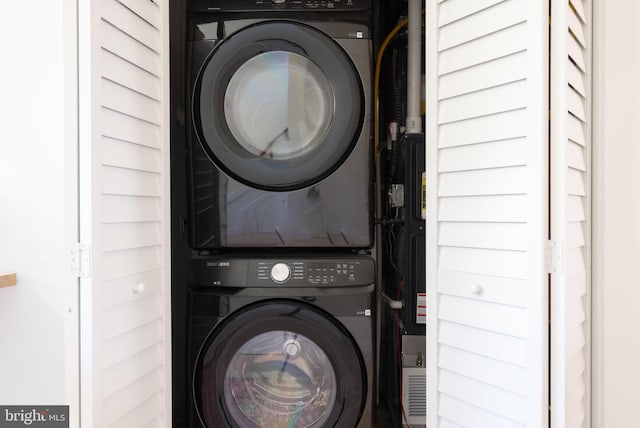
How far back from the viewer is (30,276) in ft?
3.61

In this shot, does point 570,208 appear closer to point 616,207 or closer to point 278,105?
point 616,207

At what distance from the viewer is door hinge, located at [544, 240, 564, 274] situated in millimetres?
952

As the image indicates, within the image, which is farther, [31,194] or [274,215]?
[274,215]

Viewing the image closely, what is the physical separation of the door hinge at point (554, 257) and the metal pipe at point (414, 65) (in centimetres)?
74

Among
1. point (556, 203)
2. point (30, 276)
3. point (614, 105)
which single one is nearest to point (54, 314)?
point (30, 276)

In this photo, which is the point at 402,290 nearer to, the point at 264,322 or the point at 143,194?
the point at 264,322

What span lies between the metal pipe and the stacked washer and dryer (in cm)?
25

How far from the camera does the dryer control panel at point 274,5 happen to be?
1408 mm

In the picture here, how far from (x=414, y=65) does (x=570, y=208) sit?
831 mm

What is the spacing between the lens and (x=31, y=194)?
3.58 ft

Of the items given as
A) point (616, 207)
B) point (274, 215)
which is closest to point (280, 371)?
point (274, 215)

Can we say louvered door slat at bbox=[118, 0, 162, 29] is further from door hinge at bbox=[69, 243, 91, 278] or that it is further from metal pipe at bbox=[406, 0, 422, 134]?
metal pipe at bbox=[406, 0, 422, 134]

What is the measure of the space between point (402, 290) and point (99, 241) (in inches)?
38.7

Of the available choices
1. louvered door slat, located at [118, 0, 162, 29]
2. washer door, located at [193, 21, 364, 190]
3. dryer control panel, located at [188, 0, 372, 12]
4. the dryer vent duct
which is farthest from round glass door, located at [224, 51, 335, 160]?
the dryer vent duct
